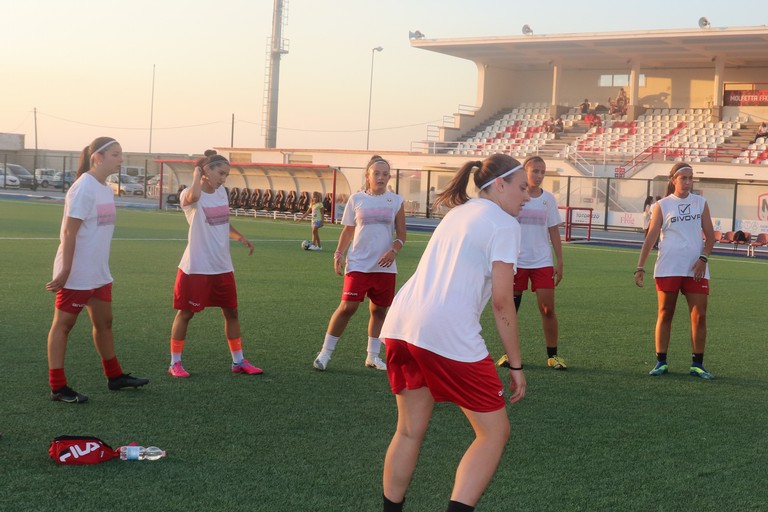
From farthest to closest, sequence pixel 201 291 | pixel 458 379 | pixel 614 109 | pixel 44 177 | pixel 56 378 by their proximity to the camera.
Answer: pixel 44 177, pixel 614 109, pixel 201 291, pixel 56 378, pixel 458 379

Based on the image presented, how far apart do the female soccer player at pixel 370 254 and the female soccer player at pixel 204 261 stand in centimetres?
94

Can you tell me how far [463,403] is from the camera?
12.5ft

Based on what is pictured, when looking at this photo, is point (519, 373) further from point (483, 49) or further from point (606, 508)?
point (483, 49)

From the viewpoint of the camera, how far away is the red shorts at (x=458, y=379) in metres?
3.78

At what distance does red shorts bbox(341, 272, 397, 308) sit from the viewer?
305 inches

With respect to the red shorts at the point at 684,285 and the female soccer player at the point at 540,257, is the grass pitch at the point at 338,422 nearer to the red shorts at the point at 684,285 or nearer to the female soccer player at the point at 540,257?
the female soccer player at the point at 540,257

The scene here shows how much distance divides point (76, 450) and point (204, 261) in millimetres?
2573

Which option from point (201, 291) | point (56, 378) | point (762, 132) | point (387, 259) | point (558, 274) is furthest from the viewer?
point (762, 132)

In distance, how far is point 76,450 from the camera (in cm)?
489

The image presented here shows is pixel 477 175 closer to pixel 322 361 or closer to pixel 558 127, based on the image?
pixel 322 361

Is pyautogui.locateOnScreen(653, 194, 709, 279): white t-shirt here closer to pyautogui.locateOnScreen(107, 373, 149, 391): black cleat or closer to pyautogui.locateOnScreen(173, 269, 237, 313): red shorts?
pyautogui.locateOnScreen(173, 269, 237, 313): red shorts

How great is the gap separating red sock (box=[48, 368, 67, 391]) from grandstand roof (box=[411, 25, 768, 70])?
39028 mm

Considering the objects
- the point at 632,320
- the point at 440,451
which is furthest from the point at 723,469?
the point at 632,320

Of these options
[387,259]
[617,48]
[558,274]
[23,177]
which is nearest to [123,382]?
[387,259]
